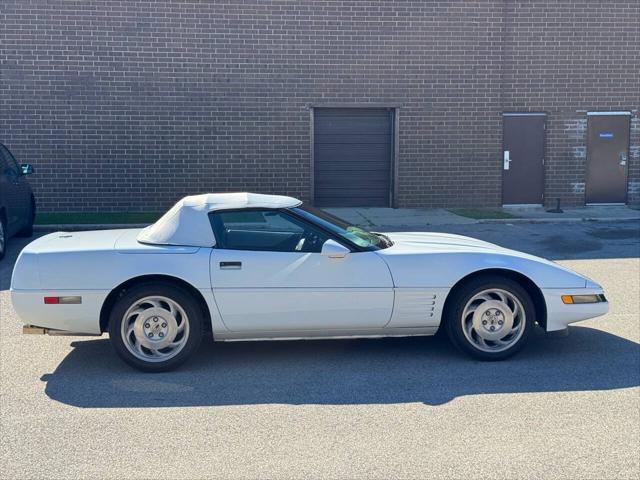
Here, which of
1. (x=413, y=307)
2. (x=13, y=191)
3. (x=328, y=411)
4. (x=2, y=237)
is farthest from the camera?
(x=13, y=191)

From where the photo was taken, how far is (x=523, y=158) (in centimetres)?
1858

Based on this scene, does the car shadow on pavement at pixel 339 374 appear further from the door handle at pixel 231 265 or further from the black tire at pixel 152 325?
the door handle at pixel 231 265

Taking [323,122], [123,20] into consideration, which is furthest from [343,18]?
[123,20]

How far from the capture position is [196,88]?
17.3 metres

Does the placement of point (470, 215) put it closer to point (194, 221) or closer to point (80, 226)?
point (80, 226)

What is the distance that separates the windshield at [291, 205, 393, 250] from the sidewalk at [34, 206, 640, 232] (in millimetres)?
8610

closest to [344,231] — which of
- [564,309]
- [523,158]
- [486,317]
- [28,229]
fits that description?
[486,317]

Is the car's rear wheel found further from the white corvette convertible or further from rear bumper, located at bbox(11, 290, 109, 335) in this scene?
rear bumper, located at bbox(11, 290, 109, 335)

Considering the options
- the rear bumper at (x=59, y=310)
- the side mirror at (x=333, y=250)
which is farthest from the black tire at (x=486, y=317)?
the rear bumper at (x=59, y=310)

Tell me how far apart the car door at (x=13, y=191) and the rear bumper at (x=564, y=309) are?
8.31 meters

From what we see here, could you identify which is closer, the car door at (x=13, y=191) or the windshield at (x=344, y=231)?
the windshield at (x=344, y=231)

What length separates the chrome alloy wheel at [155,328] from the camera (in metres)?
6.04

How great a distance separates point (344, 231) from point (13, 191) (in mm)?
7577

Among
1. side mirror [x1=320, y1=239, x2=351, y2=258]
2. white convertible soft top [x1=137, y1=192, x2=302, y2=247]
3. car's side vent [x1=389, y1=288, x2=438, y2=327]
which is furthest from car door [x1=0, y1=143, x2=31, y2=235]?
car's side vent [x1=389, y1=288, x2=438, y2=327]
